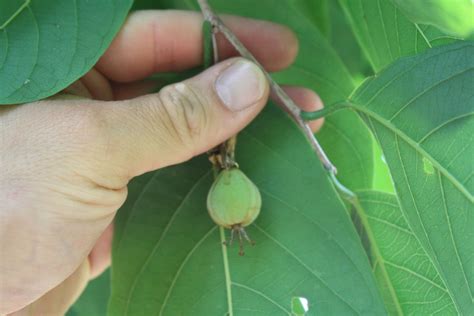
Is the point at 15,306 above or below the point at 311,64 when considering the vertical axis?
below

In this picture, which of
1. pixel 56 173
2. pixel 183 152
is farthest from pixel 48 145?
pixel 183 152

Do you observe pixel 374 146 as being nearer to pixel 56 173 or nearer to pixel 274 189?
pixel 274 189

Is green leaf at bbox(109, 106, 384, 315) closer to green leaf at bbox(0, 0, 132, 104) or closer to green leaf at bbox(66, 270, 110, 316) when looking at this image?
green leaf at bbox(0, 0, 132, 104)

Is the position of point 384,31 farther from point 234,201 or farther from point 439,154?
point 234,201

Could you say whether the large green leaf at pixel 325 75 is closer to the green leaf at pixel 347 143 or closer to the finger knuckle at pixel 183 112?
the green leaf at pixel 347 143

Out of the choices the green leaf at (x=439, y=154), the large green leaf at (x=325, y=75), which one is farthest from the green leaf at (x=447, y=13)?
the large green leaf at (x=325, y=75)

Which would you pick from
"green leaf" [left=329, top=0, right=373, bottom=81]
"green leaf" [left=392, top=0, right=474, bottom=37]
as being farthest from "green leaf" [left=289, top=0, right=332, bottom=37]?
"green leaf" [left=392, top=0, right=474, bottom=37]

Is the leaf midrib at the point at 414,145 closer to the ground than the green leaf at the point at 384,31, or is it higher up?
closer to the ground
